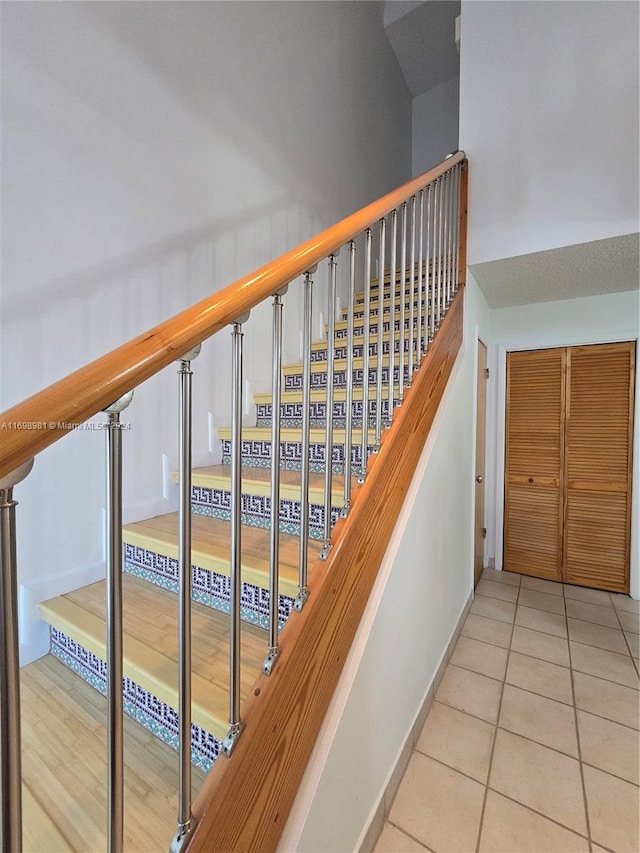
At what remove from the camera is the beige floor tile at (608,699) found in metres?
1.67

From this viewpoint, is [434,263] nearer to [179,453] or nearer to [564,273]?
[564,273]

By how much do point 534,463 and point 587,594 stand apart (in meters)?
1.00

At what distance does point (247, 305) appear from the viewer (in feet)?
2.36

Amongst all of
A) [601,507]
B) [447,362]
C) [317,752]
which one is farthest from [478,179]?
[317,752]

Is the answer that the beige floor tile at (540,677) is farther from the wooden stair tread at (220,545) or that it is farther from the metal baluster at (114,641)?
the metal baluster at (114,641)

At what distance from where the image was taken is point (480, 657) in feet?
6.76

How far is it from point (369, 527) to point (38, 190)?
170 cm

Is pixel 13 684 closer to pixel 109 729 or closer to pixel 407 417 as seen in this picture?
pixel 109 729

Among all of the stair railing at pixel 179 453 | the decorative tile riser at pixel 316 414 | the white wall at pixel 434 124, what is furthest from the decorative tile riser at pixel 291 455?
the white wall at pixel 434 124

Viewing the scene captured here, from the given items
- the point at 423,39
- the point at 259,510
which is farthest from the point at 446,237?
the point at 423,39

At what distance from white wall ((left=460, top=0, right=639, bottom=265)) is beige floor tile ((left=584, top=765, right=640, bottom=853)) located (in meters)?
2.27

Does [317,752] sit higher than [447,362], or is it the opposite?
[447,362]

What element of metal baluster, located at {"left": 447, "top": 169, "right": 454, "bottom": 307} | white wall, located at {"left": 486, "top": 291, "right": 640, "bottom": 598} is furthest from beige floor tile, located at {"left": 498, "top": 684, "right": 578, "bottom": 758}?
metal baluster, located at {"left": 447, "top": 169, "right": 454, "bottom": 307}

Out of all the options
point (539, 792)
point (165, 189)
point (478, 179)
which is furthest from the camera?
point (478, 179)
